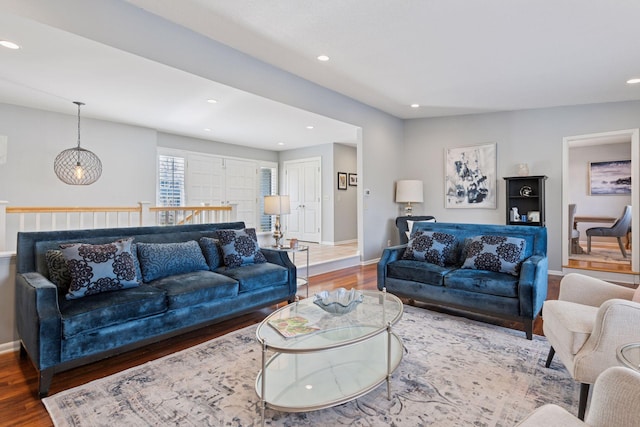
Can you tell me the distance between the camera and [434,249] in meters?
3.50

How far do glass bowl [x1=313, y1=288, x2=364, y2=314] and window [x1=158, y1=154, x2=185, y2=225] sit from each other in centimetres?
509

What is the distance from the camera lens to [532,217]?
5.34 metres

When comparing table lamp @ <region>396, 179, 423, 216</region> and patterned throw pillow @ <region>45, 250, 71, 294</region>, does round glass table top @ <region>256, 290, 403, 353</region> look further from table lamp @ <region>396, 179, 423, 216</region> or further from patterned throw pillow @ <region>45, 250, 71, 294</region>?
table lamp @ <region>396, 179, 423, 216</region>

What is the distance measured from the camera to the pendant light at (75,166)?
14.9 feet

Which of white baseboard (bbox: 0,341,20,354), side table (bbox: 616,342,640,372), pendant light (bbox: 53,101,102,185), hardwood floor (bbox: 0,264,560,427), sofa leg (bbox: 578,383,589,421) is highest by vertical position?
pendant light (bbox: 53,101,102,185)

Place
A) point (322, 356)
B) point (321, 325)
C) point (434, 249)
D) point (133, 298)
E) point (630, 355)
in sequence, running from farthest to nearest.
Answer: point (434, 249), point (133, 298), point (322, 356), point (321, 325), point (630, 355)

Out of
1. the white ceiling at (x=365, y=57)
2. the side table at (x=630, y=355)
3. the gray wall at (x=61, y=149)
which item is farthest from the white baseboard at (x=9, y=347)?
the side table at (x=630, y=355)

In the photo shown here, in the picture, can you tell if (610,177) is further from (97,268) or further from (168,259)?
(97,268)

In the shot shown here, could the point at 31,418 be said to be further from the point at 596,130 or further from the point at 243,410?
the point at 596,130

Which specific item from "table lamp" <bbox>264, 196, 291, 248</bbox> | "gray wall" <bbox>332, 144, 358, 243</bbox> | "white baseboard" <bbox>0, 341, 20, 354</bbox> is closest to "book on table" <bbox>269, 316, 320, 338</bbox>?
"table lamp" <bbox>264, 196, 291, 248</bbox>

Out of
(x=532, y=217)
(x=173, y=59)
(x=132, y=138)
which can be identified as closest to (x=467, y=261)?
(x=532, y=217)

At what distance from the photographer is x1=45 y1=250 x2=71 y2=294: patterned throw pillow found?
2349mm

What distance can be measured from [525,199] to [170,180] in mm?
6603

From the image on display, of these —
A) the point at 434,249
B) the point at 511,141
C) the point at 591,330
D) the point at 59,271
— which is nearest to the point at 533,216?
the point at 511,141
